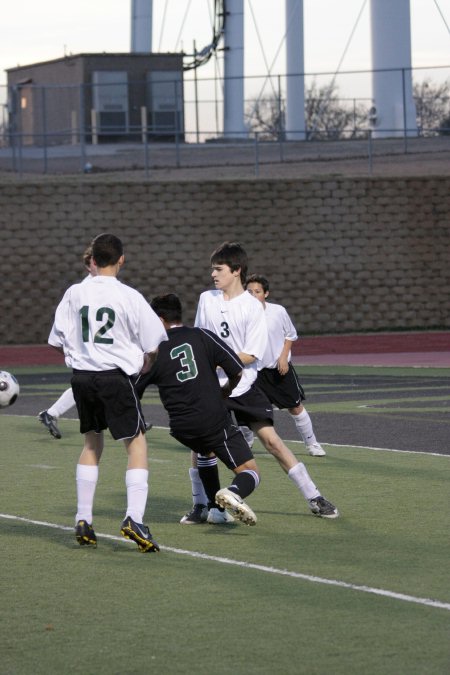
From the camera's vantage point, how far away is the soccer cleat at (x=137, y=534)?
7.81m

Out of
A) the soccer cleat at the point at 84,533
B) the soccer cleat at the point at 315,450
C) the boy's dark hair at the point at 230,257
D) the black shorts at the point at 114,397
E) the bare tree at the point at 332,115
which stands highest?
the bare tree at the point at 332,115

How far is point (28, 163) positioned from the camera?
35406 millimetres

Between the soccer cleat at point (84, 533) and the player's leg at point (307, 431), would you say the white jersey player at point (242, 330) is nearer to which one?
the soccer cleat at point (84, 533)

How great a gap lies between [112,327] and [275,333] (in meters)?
4.70

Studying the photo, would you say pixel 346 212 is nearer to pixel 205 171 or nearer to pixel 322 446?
pixel 205 171

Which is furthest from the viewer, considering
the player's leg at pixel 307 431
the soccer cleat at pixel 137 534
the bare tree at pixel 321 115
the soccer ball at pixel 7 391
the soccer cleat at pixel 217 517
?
the bare tree at pixel 321 115

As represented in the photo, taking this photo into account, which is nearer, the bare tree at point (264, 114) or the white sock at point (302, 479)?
the white sock at point (302, 479)

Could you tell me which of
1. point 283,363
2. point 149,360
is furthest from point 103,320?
point 283,363

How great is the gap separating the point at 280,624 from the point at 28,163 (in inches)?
1191

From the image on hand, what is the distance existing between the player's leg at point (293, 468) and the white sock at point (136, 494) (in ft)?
3.88

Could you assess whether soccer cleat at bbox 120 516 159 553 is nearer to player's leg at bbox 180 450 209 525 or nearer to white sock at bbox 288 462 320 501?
player's leg at bbox 180 450 209 525

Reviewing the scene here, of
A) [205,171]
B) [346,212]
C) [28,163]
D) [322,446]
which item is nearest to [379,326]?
[346,212]

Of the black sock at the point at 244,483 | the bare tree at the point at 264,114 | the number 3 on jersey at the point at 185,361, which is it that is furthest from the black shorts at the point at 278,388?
the bare tree at the point at 264,114

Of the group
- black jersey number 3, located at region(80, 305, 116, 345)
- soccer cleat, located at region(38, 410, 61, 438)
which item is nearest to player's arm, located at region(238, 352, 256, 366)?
black jersey number 3, located at region(80, 305, 116, 345)
